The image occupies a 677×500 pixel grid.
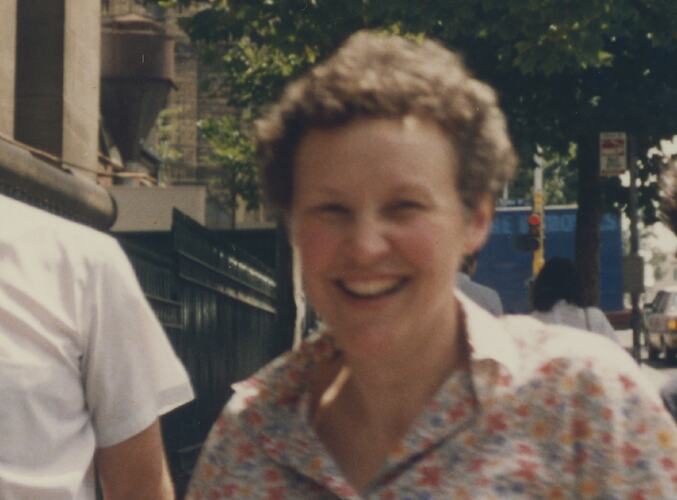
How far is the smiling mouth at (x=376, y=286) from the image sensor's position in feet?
7.14

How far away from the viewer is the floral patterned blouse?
81.7 inches

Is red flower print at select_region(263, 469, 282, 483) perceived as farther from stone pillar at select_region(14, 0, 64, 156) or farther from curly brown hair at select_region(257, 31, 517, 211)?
stone pillar at select_region(14, 0, 64, 156)

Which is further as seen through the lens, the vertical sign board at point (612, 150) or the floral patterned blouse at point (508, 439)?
the vertical sign board at point (612, 150)

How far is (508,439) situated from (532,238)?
2802 centimetres

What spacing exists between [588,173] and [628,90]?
1835 mm

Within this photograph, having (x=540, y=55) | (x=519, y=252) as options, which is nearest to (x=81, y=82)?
(x=540, y=55)

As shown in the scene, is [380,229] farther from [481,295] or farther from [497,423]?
[481,295]

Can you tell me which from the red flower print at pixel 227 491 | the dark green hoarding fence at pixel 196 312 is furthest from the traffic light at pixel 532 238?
the red flower print at pixel 227 491

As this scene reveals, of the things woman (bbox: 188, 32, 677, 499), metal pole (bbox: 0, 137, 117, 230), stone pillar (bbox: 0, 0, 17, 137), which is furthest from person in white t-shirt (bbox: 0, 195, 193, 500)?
stone pillar (bbox: 0, 0, 17, 137)

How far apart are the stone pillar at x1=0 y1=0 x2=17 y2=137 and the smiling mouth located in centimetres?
781

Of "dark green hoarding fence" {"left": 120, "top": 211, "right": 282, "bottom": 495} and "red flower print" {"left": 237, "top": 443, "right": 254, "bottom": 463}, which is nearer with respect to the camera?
"red flower print" {"left": 237, "top": 443, "right": 254, "bottom": 463}

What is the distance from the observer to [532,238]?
30.0 meters

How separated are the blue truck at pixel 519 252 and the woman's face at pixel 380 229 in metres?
37.2

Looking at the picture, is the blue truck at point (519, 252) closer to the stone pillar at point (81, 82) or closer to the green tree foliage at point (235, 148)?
the green tree foliage at point (235, 148)
